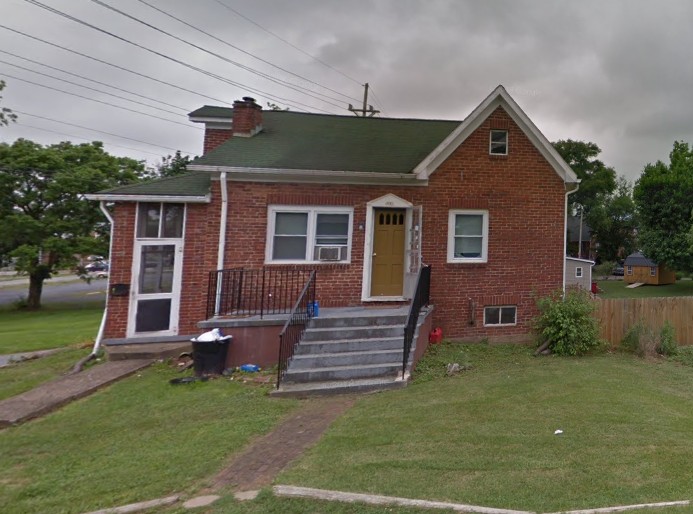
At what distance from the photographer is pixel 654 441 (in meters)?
4.26

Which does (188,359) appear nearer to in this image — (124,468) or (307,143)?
(124,468)

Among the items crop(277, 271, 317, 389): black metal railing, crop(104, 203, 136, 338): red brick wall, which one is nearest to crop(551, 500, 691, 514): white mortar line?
crop(277, 271, 317, 389): black metal railing

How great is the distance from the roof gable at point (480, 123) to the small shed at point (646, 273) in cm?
4460

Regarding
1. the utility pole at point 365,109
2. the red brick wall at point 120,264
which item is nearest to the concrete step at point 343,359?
the red brick wall at point 120,264

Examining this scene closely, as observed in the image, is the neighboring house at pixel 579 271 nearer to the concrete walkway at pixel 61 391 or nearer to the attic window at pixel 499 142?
the attic window at pixel 499 142

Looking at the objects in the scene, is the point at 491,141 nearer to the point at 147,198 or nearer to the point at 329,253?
the point at 329,253

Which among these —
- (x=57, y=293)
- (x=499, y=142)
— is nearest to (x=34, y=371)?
(x=499, y=142)

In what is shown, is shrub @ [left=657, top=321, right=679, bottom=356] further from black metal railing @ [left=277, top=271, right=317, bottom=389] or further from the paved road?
the paved road

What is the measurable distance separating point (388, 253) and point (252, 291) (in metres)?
3.39

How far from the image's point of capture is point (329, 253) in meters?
9.15

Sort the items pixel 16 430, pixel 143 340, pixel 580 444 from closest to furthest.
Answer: pixel 580 444 < pixel 16 430 < pixel 143 340

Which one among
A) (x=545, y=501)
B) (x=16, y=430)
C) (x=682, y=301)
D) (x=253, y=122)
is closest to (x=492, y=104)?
(x=253, y=122)

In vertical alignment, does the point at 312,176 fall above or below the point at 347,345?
above

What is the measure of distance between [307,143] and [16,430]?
8243mm
